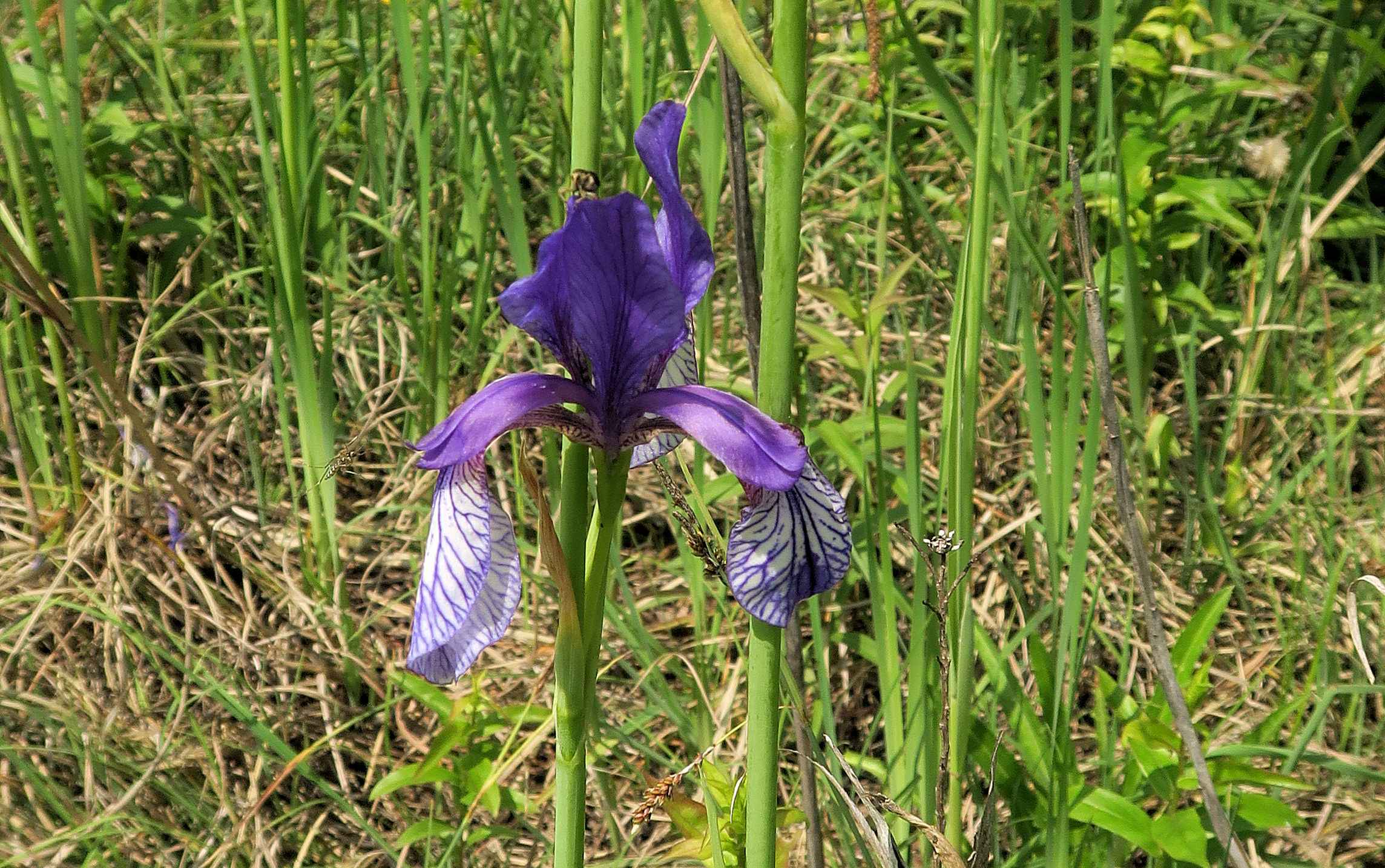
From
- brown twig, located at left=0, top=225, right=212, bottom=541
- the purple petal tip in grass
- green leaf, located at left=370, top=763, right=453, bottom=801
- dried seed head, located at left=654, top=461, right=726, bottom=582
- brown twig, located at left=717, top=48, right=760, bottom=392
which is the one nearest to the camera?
dried seed head, located at left=654, top=461, right=726, bottom=582

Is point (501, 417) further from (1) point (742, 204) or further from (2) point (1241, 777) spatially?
(2) point (1241, 777)

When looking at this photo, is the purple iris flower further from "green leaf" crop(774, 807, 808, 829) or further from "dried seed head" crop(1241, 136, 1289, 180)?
"dried seed head" crop(1241, 136, 1289, 180)

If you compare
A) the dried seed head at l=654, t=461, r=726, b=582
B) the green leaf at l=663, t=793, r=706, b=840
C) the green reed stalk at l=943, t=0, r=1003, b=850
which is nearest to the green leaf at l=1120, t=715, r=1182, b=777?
the green reed stalk at l=943, t=0, r=1003, b=850

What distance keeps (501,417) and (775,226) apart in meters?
0.21

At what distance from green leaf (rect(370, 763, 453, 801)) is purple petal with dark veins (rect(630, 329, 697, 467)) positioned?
61 centimetres

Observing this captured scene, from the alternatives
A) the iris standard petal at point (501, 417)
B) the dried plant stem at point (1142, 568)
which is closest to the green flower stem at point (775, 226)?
the iris standard petal at point (501, 417)

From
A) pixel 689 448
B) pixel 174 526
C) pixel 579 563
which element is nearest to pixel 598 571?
pixel 579 563

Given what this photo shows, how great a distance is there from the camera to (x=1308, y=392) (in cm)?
216

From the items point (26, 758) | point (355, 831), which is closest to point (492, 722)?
point (355, 831)

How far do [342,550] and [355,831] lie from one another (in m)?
0.48

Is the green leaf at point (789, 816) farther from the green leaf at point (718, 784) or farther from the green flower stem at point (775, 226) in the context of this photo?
the green flower stem at point (775, 226)

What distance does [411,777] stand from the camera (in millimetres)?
1363

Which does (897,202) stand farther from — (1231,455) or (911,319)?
(1231,455)

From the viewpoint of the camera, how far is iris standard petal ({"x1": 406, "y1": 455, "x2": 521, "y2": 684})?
692 mm
